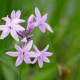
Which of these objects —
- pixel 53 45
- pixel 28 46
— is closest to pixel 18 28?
pixel 28 46

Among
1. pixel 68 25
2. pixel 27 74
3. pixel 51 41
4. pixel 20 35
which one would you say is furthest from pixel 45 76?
pixel 20 35

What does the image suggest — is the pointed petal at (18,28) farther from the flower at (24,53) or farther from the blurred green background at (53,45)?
the blurred green background at (53,45)

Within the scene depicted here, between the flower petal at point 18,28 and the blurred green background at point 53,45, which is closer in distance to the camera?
the flower petal at point 18,28

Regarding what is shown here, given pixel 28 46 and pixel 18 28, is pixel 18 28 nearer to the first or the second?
pixel 18 28

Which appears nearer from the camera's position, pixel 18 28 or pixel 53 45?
pixel 18 28

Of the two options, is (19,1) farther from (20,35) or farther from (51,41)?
(20,35)

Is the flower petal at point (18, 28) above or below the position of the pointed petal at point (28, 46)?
above

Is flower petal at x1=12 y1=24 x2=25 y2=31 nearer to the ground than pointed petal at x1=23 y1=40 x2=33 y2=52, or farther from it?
farther from it

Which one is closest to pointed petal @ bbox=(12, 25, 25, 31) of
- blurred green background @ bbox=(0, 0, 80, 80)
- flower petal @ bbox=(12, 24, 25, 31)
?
flower petal @ bbox=(12, 24, 25, 31)

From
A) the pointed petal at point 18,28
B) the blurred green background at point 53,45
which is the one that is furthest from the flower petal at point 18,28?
the blurred green background at point 53,45

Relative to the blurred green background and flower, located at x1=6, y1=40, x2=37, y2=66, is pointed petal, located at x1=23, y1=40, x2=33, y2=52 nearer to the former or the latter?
flower, located at x1=6, y1=40, x2=37, y2=66

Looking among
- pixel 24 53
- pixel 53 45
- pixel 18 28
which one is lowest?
pixel 53 45
